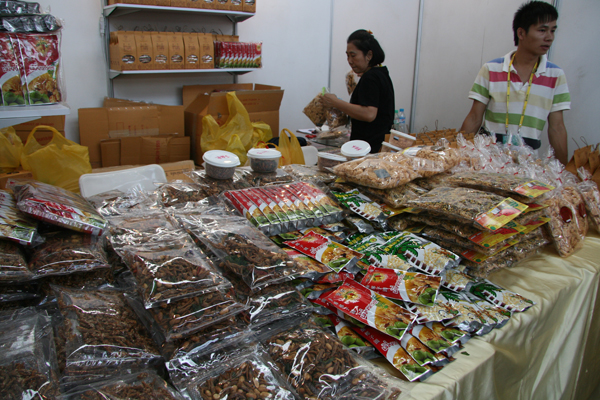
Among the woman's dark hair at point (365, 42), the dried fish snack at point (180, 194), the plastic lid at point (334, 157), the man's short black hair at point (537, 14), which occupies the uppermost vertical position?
the man's short black hair at point (537, 14)

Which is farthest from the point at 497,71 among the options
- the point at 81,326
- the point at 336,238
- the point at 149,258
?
the point at 81,326

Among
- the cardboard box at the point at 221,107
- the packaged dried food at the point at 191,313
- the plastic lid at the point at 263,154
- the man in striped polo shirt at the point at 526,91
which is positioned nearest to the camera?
the packaged dried food at the point at 191,313

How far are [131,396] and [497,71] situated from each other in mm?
2636

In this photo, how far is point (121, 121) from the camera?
3.13 m

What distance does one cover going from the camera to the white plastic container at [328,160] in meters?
1.68

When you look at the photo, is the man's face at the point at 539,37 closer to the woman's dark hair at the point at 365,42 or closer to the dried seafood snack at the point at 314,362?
the woman's dark hair at the point at 365,42

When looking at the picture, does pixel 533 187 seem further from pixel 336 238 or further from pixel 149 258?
pixel 149 258

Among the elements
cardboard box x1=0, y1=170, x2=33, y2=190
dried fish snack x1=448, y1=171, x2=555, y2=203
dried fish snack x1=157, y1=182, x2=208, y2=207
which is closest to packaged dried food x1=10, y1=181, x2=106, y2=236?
dried fish snack x1=157, y1=182, x2=208, y2=207

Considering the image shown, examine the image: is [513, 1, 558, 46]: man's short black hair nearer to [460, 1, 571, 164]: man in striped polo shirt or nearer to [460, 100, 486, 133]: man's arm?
[460, 1, 571, 164]: man in striped polo shirt

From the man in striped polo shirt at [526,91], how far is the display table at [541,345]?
106 cm

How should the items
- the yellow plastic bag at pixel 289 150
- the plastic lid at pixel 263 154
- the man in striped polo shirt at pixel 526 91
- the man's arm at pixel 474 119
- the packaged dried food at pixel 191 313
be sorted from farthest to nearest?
the man's arm at pixel 474 119, the man in striped polo shirt at pixel 526 91, the yellow plastic bag at pixel 289 150, the plastic lid at pixel 263 154, the packaged dried food at pixel 191 313

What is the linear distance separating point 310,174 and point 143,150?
2073 millimetres

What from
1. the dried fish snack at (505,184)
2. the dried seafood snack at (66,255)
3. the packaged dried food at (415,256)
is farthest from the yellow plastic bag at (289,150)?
the dried seafood snack at (66,255)

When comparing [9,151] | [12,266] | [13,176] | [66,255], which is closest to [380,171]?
[66,255]
